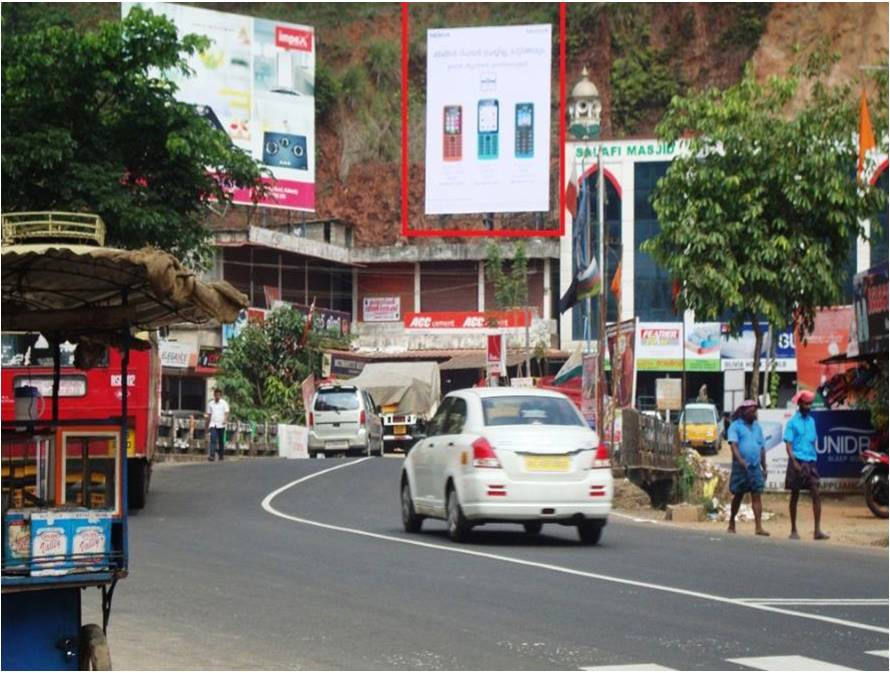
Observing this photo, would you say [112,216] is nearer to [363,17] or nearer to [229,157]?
[229,157]

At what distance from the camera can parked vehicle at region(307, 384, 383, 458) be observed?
154ft

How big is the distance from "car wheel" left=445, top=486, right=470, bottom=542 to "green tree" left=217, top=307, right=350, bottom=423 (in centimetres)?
3660

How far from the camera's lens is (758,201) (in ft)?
97.0

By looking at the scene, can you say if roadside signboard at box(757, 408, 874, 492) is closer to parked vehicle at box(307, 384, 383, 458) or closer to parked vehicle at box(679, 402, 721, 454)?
parked vehicle at box(307, 384, 383, 458)

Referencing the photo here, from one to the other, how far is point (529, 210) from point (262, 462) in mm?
33896

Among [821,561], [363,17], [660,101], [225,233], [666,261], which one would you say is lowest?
[821,561]

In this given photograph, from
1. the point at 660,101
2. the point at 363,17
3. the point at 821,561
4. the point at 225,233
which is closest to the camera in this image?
the point at 821,561

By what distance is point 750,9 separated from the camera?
8194 cm

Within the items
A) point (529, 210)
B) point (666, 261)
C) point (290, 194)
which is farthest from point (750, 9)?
point (666, 261)

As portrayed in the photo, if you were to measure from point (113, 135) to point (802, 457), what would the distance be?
39.8 ft

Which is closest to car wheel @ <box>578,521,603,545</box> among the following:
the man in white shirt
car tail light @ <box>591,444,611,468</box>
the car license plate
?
car tail light @ <box>591,444,611,468</box>

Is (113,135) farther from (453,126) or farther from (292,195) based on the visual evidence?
(453,126)

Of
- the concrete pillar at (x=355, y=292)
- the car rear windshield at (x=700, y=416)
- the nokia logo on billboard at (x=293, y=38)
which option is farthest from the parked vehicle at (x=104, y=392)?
the concrete pillar at (x=355, y=292)

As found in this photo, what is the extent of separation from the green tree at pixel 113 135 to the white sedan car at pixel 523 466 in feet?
28.5
